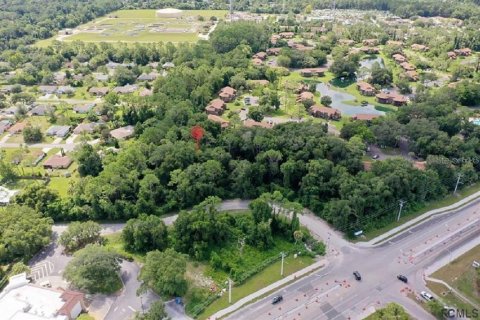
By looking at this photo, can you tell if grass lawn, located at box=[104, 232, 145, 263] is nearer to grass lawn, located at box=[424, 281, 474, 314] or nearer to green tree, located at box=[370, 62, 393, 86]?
grass lawn, located at box=[424, 281, 474, 314]

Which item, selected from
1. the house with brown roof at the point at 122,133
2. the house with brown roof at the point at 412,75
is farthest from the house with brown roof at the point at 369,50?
the house with brown roof at the point at 122,133

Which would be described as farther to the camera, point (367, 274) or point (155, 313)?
point (367, 274)

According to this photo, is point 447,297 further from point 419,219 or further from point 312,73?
point 312,73

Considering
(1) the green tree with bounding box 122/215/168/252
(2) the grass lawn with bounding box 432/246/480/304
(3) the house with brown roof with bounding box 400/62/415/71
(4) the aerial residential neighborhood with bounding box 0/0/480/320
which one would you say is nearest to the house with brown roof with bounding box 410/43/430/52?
(3) the house with brown roof with bounding box 400/62/415/71

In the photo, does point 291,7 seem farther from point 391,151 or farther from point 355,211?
point 355,211

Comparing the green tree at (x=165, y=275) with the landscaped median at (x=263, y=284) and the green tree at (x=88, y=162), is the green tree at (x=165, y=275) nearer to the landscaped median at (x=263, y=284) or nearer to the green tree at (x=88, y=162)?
the landscaped median at (x=263, y=284)

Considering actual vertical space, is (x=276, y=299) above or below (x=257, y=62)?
below

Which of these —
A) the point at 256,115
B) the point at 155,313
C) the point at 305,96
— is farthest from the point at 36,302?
the point at 305,96

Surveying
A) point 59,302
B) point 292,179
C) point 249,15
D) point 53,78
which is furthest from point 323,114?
point 249,15
